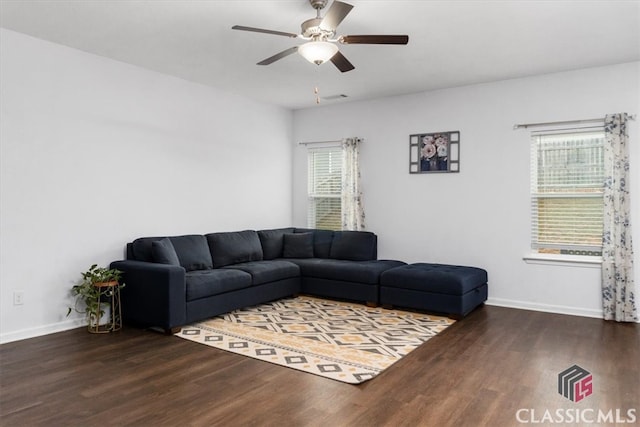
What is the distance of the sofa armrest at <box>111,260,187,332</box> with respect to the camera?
4.13 meters

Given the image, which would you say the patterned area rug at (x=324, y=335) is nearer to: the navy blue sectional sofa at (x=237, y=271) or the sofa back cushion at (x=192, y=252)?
the navy blue sectional sofa at (x=237, y=271)

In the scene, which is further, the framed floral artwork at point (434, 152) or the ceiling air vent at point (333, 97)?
the ceiling air vent at point (333, 97)

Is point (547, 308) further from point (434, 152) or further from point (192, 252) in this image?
point (192, 252)

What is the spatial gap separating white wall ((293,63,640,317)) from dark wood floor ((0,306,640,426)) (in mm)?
1161

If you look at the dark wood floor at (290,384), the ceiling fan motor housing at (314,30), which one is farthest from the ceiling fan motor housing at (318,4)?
the dark wood floor at (290,384)

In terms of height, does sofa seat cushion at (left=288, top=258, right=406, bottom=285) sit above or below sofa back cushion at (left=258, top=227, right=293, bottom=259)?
below

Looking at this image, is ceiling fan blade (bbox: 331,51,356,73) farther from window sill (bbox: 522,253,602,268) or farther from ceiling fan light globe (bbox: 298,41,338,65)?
window sill (bbox: 522,253,602,268)

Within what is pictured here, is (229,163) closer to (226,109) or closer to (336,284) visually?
(226,109)

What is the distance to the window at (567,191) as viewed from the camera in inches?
193

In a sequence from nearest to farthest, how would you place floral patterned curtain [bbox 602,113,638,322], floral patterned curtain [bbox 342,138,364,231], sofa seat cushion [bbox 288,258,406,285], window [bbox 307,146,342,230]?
floral patterned curtain [bbox 602,113,638,322] < sofa seat cushion [bbox 288,258,406,285] < floral patterned curtain [bbox 342,138,364,231] < window [bbox 307,146,342,230]

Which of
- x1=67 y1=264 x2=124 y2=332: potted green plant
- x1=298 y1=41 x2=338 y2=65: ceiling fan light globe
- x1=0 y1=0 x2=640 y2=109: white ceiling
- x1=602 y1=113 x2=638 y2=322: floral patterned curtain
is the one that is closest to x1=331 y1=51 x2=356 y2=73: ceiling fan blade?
x1=298 y1=41 x2=338 y2=65: ceiling fan light globe

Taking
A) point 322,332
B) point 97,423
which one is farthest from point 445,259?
point 97,423

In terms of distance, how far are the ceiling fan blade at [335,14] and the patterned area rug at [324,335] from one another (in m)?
2.46

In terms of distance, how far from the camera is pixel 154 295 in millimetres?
4219
